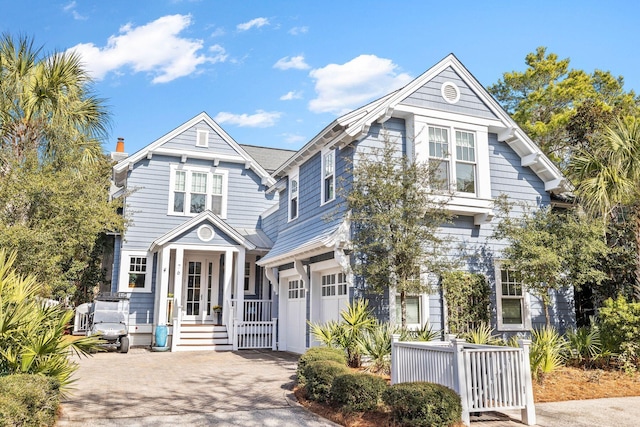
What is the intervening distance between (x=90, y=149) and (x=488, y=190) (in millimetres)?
13246

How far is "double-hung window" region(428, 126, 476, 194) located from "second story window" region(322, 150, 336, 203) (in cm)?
262

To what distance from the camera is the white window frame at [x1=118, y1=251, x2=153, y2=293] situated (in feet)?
59.9

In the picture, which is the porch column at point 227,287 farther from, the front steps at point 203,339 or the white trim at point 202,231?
the white trim at point 202,231

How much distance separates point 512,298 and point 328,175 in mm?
5887

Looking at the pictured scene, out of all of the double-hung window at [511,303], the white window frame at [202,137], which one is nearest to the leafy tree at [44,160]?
the white window frame at [202,137]

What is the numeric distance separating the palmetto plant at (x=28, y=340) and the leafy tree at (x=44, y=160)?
5.02 metres

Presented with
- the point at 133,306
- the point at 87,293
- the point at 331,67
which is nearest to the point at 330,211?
the point at 133,306

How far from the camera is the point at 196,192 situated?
20.0 meters

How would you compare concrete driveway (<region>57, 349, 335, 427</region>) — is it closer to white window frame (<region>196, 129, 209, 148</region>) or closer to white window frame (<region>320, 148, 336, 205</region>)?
white window frame (<region>320, 148, 336, 205</region>)

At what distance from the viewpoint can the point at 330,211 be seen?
519 inches

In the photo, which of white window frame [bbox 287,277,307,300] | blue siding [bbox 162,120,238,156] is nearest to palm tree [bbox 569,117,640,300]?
white window frame [bbox 287,277,307,300]

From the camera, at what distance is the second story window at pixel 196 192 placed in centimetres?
1972

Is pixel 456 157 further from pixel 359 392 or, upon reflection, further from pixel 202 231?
pixel 202 231

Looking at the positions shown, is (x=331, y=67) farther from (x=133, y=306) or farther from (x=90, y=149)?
(x=133, y=306)
